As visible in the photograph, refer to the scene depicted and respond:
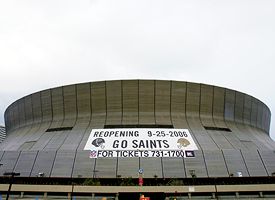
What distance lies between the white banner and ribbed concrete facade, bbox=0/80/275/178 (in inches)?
30.5

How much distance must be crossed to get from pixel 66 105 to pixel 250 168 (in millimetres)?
21973

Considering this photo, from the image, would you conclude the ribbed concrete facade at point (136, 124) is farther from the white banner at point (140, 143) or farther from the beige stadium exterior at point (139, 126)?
the white banner at point (140, 143)

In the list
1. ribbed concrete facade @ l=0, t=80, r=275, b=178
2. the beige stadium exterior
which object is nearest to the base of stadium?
the beige stadium exterior

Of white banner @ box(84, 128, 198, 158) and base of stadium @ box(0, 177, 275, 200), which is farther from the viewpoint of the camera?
white banner @ box(84, 128, 198, 158)

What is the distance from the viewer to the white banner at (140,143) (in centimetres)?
2698

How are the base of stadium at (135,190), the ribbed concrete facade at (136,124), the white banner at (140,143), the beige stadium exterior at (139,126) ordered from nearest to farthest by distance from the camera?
the base of stadium at (135,190) → the beige stadium exterior at (139,126) → the ribbed concrete facade at (136,124) → the white banner at (140,143)

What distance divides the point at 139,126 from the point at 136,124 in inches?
20.1

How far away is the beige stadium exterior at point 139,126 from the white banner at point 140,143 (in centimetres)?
74

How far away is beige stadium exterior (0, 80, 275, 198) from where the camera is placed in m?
26.0

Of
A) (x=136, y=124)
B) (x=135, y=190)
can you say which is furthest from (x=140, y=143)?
(x=135, y=190)

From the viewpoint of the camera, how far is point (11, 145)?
34.0 meters

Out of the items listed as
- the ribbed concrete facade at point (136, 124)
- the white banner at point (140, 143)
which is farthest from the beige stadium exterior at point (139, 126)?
the white banner at point (140, 143)

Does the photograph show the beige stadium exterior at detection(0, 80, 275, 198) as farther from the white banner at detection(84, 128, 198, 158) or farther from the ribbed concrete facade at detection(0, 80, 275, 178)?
the white banner at detection(84, 128, 198, 158)

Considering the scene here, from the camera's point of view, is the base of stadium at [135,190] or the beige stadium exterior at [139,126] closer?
the base of stadium at [135,190]
